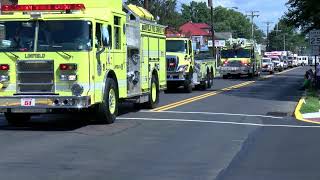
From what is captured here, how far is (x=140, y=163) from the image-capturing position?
33.0ft

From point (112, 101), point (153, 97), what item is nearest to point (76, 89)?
point (112, 101)

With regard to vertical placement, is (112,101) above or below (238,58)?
below

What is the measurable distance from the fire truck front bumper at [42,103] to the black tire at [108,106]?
0.93 metres

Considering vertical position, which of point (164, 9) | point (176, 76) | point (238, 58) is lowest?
point (176, 76)

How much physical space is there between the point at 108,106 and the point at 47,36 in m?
2.37

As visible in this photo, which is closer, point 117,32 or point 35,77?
point 35,77

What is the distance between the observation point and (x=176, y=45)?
29.7m

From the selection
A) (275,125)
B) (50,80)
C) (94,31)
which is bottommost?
(275,125)

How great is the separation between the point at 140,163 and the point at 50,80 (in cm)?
511

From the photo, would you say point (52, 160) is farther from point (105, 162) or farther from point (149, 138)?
point (149, 138)

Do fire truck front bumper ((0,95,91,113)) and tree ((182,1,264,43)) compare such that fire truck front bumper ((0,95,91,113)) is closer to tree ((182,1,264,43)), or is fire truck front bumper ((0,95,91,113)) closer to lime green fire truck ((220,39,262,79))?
lime green fire truck ((220,39,262,79))

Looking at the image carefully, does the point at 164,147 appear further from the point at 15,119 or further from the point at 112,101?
the point at 15,119

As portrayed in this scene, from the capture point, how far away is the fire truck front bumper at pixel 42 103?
14.2 m

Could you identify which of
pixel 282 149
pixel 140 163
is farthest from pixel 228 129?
pixel 140 163
